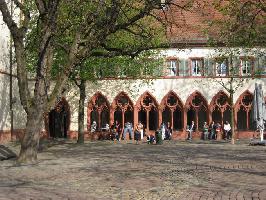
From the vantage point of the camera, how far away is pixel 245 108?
117 ft

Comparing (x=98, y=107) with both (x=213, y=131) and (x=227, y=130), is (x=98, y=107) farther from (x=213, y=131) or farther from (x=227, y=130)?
(x=227, y=130)

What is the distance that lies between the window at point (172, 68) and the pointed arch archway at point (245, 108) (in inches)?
194

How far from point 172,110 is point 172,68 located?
3.01 metres

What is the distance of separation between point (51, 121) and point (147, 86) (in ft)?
25.7

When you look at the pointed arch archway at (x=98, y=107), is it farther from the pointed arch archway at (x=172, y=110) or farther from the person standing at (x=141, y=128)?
the pointed arch archway at (x=172, y=110)

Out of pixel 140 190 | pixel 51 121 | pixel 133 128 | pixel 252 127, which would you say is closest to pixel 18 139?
pixel 51 121

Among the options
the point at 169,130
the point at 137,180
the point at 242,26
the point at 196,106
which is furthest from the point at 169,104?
the point at 137,180

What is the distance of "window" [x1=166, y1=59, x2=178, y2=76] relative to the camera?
3575 cm

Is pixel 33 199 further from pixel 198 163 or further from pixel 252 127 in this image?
pixel 252 127

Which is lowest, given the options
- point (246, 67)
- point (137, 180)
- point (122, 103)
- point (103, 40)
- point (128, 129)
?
point (137, 180)

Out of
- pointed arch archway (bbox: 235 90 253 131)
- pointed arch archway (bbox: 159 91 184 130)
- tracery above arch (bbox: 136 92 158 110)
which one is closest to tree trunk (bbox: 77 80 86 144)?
tracery above arch (bbox: 136 92 158 110)

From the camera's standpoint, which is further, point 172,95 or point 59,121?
point 59,121

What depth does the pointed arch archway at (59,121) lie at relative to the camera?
36406 mm

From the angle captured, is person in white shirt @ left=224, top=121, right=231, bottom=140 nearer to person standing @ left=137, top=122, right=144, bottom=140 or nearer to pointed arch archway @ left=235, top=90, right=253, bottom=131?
pointed arch archway @ left=235, top=90, right=253, bottom=131
